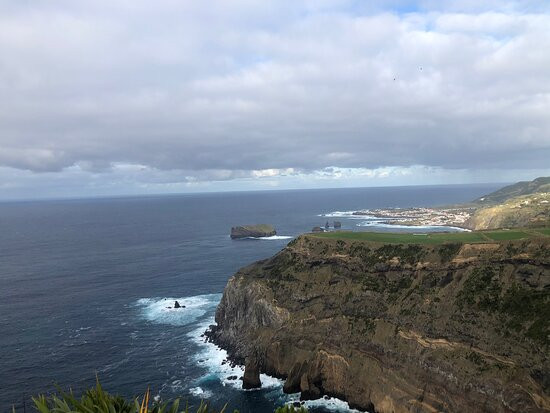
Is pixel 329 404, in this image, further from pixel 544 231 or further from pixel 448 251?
pixel 544 231

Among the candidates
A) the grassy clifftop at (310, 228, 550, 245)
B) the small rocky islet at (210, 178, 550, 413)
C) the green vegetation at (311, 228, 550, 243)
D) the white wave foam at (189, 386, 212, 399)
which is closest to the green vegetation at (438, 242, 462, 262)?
the small rocky islet at (210, 178, 550, 413)

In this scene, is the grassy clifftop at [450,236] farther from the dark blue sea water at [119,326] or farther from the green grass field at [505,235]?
the dark blue sea water at [119,326]

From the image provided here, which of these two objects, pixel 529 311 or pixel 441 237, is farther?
pixel 441 237

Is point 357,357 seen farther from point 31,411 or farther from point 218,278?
point 218,278

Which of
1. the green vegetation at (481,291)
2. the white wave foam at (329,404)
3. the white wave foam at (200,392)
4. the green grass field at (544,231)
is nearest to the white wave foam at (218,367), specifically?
the white wave foam at (200,392)

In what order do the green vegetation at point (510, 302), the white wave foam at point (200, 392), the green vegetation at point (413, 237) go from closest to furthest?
the green vegetation at point (510, 302) → the white wave foam at point (200, 392) → the green vegetation at point (413, 237)

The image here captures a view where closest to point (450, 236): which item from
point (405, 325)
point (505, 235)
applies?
point (505, 235)
